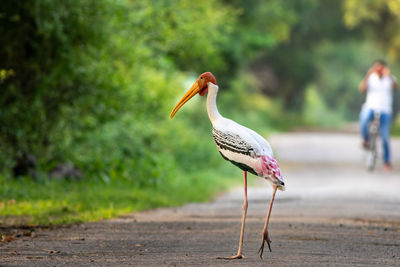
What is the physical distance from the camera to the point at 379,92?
1966cm

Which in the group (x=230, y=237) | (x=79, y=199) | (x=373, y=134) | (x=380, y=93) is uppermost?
(x=380, y=93)

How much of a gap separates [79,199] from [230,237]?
470 centimetres

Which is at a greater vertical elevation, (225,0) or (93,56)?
(225,0)

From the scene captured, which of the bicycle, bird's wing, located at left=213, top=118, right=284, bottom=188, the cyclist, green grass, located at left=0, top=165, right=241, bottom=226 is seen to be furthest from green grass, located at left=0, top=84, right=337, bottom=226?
bird's wing, located at left=213, top=118, right=284, bottom=188

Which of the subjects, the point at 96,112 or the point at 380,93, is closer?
the point at 96,112

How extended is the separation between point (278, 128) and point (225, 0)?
2234 cm

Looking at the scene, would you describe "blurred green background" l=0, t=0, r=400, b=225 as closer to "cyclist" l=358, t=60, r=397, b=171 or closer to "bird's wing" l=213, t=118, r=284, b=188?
"cyclist" l=358, t=60, r=397, b=171

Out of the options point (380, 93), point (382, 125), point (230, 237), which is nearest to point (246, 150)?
point (230, 237)

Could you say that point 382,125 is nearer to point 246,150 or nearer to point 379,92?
point 379,92

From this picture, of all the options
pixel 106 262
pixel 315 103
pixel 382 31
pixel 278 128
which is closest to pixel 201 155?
pixel 106 262

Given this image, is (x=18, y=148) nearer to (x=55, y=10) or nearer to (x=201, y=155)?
(x=55, y=10)

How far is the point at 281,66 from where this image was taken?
5272 cm

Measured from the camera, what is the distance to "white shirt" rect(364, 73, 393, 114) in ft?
64.5

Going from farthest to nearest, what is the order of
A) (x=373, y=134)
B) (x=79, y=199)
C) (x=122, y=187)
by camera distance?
(x=373, y=134)
(x=122, y=187)
(x=79, y=199)
